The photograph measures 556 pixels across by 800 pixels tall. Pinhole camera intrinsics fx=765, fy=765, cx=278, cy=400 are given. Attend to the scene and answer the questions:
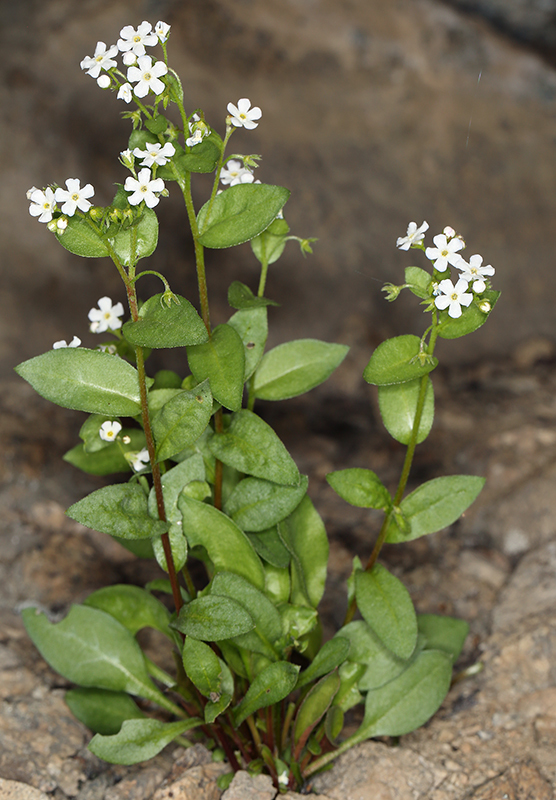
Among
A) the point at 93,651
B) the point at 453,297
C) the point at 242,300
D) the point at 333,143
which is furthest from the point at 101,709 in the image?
the point at 333,143

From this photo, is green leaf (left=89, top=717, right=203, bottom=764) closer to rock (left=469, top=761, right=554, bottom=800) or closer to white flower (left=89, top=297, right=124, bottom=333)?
rock (left=469, top=761, right=554, bottom=800)

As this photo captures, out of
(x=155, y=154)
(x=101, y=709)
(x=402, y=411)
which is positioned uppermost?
(x=155, y=154)

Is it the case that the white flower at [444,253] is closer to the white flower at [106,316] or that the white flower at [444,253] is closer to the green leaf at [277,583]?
the white flower at [106,316]

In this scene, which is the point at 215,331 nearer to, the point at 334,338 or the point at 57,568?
the point at 57,568

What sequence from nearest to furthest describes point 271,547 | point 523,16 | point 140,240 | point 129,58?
point 129,58, point 140,240, point 271,547, point 523,16

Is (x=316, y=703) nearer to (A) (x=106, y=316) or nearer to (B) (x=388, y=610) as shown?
(B) (x=388, y=610)

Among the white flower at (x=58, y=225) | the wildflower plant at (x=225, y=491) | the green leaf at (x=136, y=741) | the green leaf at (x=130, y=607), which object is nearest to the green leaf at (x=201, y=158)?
the wildflower plant at (x=225, y=491)

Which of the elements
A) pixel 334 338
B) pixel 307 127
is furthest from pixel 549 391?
pixel 307 127

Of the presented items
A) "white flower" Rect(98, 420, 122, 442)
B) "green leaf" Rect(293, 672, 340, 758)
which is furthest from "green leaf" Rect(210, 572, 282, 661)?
"white flower" Rect(98, 420, 122, 442)
